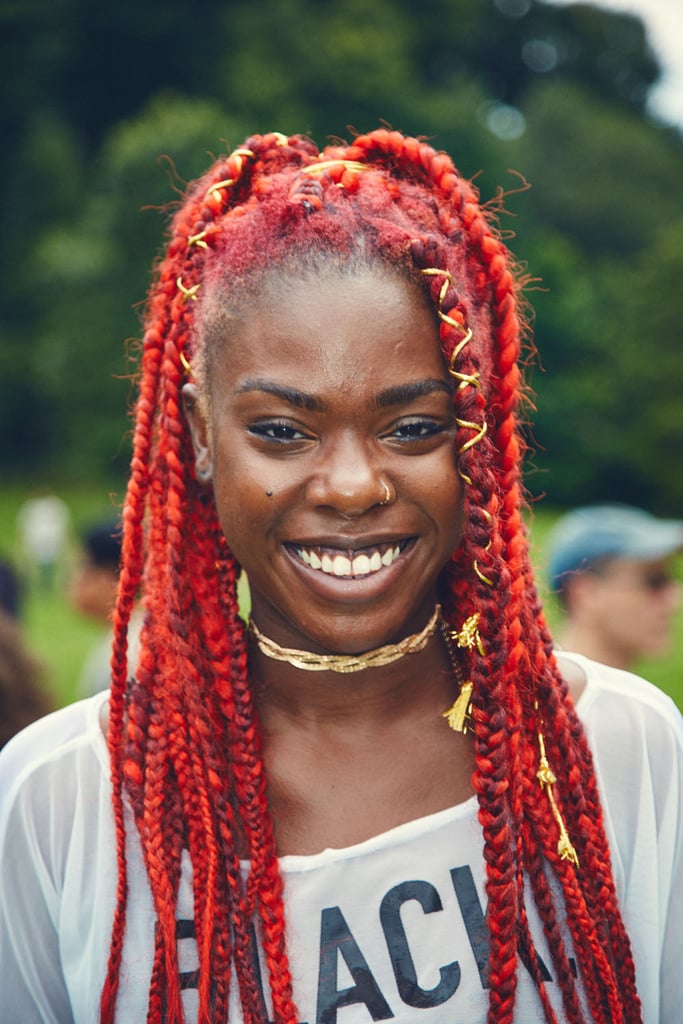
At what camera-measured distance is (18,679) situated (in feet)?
11.9

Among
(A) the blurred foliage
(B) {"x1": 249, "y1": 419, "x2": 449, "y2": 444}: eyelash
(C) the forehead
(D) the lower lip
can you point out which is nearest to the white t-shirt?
(D) the lower lip

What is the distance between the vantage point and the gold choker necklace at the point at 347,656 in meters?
2.04

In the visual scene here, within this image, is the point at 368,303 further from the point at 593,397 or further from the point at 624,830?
the point at 593,397

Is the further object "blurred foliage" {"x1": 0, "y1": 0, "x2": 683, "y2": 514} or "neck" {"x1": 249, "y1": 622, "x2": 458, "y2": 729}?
"blurred foliage" {"x1": 0, "y1": 0, "x2": 683, "y2": 514}

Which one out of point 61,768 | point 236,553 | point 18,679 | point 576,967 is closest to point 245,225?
point 236,553

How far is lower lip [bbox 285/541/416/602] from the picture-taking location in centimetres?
190

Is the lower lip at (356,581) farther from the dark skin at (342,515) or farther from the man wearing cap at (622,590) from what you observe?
the man wearing cap at (622,590)

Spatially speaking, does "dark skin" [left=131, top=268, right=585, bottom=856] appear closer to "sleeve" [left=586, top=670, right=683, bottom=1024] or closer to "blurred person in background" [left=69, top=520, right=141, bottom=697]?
"sleeve" [left=586, top=670, right=683, bottom=1024]

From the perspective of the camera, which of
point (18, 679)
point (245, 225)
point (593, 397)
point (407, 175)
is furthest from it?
point (593, 397)

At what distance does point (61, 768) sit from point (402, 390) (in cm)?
102

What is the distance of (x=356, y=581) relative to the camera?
1896mm

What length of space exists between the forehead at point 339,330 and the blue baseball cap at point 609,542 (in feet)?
7.89

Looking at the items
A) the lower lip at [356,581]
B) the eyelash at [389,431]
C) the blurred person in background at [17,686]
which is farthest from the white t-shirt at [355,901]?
the blurred person in background at [17,686]

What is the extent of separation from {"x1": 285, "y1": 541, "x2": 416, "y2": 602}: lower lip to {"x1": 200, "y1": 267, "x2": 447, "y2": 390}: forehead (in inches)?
13.4
